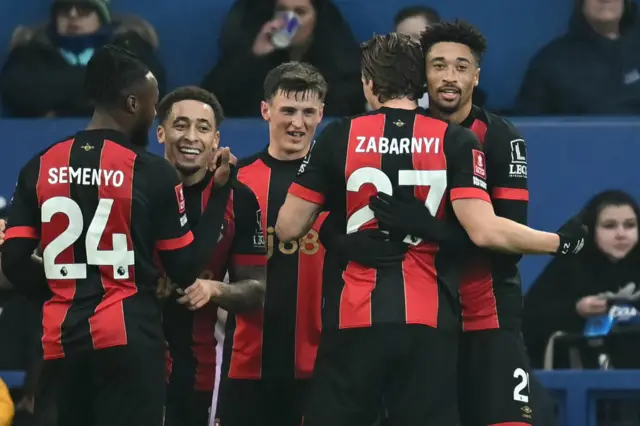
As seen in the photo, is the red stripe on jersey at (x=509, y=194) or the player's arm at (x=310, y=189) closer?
the player's arm at (x=310, y=189)

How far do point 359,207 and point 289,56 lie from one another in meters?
3.52

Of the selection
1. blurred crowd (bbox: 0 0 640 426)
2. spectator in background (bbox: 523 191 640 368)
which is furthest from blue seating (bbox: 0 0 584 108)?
spectator in background (bbox: 523 191 640 368)

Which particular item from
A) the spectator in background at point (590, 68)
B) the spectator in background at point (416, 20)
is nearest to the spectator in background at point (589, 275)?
the spectator in background at point (590, 68)

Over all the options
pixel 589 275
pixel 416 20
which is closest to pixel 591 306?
pixel 589 275

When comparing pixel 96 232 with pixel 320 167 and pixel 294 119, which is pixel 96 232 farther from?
pixel 294 119

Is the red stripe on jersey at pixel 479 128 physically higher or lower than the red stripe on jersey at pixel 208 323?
higher

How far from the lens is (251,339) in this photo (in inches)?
227

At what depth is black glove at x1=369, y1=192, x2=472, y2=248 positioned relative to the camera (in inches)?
189

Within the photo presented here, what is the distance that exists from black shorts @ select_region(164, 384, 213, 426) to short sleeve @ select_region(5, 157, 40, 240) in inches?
39.6

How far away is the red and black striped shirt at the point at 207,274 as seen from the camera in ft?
18.2

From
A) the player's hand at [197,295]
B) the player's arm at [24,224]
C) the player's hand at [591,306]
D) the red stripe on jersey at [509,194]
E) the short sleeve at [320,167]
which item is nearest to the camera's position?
the player's arm at [24,224]

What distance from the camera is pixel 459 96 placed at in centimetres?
531

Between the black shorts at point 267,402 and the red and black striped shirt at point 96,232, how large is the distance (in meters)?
0.96

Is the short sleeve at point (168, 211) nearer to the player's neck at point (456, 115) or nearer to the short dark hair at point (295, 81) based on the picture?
the player's neck at point (456, 115)
